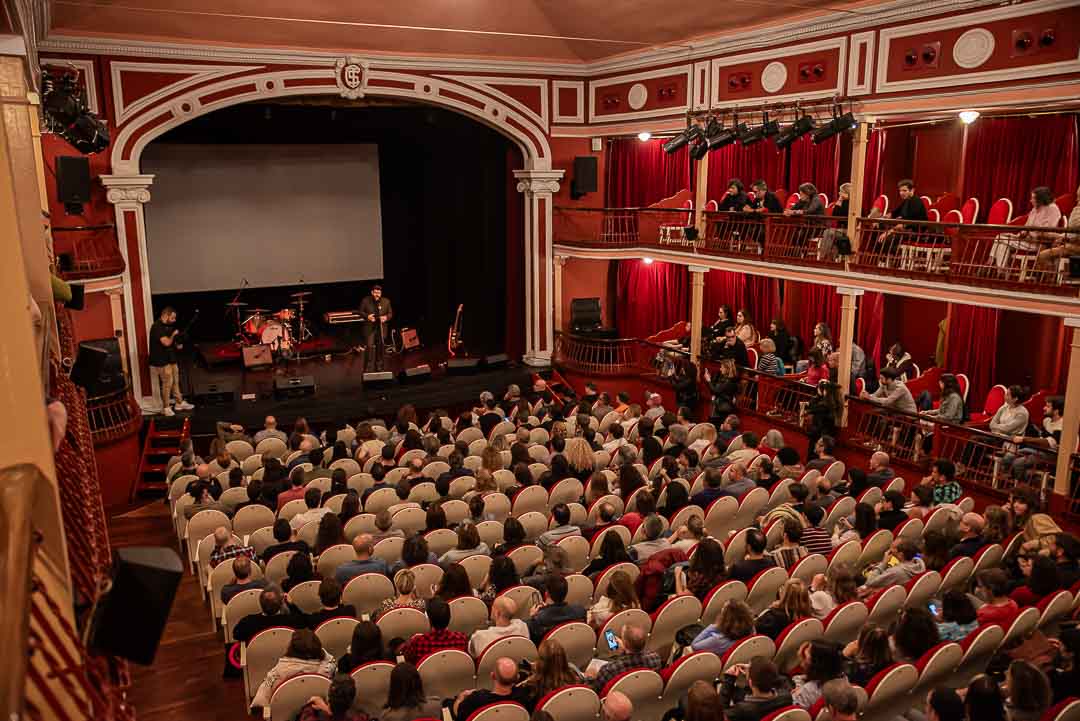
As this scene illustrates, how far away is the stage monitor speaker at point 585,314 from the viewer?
1577 centimetres

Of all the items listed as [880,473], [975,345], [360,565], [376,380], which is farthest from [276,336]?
[975,345]

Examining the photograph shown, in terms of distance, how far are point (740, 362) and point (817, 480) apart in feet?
16.0

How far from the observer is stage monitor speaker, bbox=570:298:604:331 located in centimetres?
1577

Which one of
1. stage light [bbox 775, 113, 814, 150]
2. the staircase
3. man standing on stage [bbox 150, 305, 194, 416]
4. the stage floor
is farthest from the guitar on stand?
stage light [bbox 775, 113, 814, 150]

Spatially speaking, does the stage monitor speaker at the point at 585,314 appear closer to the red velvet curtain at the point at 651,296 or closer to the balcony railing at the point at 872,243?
the balcony railing at the point at 872,243

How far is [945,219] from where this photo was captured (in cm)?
1105

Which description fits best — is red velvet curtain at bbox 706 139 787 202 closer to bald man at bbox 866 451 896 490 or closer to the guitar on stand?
the guitar on stand

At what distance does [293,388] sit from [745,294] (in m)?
8.13

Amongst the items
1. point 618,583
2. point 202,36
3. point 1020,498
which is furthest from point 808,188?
point 202,36

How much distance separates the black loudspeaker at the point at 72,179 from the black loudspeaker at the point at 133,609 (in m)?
10.5

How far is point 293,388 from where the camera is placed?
13398 millimetres

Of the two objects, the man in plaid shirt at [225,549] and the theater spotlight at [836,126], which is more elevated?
the theater spotlight at [836,126]

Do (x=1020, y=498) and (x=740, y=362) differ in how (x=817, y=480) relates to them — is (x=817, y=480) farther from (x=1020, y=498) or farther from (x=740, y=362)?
(x=740, y=362)

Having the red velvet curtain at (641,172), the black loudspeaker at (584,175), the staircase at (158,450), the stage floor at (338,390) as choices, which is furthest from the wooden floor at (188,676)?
the red velvet curtain at (641,172)
